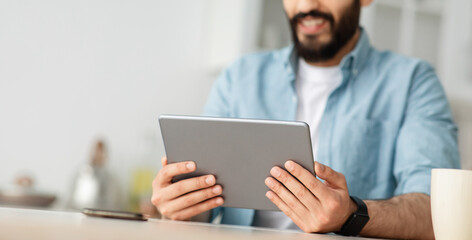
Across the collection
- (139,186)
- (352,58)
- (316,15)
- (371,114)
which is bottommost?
(139,186)

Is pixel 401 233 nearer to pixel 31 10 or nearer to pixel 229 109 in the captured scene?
pixel 229 109

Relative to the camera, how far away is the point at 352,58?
1.64m

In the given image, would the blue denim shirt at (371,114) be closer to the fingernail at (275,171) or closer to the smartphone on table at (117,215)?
the fingernail at (275,171)

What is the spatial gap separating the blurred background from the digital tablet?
5.02 feet

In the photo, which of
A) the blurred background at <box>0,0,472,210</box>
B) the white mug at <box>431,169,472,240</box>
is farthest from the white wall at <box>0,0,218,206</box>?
the white mug at <box>431,169,472,240</box>

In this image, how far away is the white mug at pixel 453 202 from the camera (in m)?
0.76

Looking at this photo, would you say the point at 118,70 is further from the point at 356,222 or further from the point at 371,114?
the point at 356,222

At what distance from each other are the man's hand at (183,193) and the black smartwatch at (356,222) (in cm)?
24

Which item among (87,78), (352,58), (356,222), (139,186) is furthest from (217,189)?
(87,78)

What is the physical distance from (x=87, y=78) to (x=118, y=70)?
0.51ft

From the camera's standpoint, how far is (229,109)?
5.61 feet

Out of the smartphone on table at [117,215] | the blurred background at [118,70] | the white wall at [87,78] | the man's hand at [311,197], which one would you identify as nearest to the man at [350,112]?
the man's hand at [311,197]

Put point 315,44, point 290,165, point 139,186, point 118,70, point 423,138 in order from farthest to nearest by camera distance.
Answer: point 118,70 < point 139,186 < point 315,44 < point 423,138 < point 290,165

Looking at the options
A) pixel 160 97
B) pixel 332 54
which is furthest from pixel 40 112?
pixel 332 54
